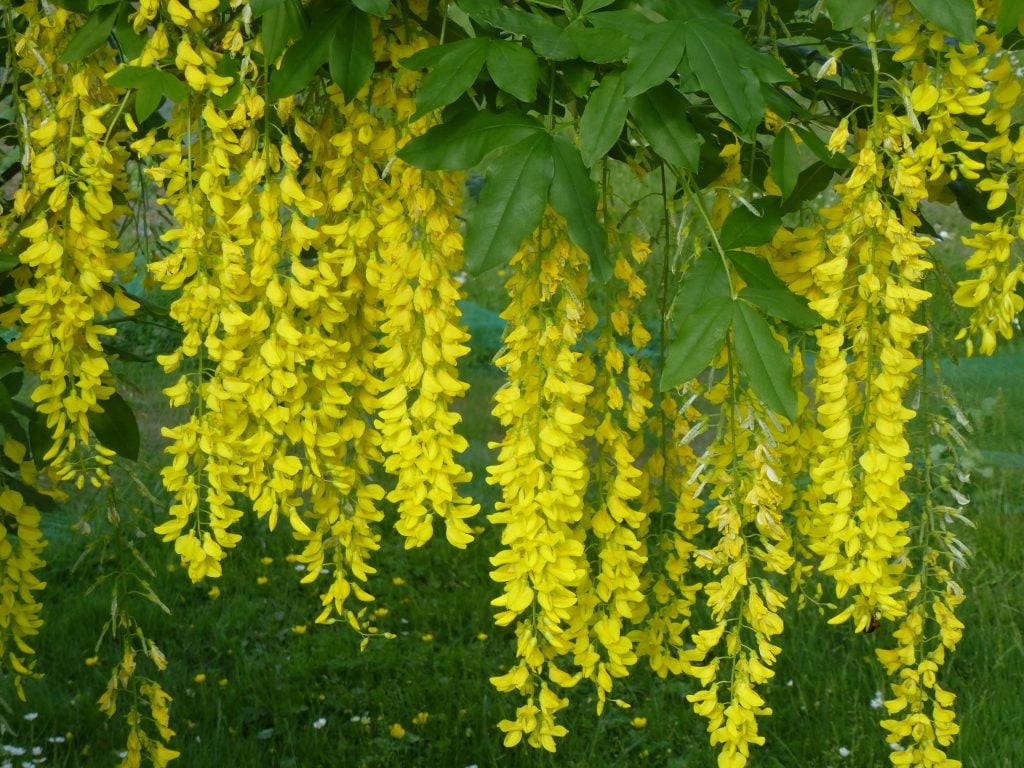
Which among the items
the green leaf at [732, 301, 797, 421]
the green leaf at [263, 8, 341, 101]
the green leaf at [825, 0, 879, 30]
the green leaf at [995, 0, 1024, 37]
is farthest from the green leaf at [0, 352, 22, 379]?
the green leaf at [995, 0, 1024, 37]

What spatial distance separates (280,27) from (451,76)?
18 centimetres

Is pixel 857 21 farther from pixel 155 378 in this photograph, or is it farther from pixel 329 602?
pixel 155 378

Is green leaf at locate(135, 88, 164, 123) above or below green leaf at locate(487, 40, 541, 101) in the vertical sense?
above

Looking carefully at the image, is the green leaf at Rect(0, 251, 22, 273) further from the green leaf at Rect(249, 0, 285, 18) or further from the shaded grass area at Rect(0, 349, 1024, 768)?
the shaded grass area at Rect(0, 349, 1024, 768)

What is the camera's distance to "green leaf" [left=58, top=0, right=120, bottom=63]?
1.17 m

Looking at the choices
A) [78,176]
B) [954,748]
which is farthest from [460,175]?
[954,748]

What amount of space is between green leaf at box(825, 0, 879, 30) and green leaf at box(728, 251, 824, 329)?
0.72 ft

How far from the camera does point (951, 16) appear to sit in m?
0.96

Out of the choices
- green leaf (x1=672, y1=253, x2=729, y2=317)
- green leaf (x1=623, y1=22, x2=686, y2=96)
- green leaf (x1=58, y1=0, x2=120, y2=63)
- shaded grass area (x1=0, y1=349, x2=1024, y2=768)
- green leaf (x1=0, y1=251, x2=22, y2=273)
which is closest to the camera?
green leaf (x1=623, y1=22, x2=686, y2=96)

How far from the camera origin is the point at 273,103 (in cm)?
122

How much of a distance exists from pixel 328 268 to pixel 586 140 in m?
0.31

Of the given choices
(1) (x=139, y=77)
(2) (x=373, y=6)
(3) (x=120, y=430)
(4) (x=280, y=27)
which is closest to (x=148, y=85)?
(1) (x=139, y=77)

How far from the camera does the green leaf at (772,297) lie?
40.1 inches

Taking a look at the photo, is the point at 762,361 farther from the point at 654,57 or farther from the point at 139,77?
the point at 139,77
